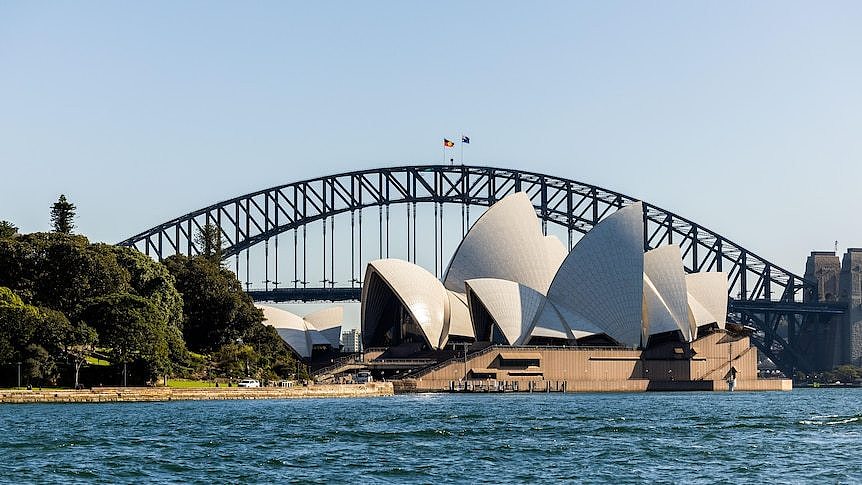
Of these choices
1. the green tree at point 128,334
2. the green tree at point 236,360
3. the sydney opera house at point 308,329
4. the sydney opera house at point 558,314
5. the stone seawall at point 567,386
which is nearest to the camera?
the green tree at point 128,334

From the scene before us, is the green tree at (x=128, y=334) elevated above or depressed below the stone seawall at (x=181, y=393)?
above

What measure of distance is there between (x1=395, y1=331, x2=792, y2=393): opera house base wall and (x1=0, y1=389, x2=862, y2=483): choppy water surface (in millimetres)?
41906

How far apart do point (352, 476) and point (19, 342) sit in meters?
45.7

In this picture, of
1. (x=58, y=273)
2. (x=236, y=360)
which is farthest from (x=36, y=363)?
(x=236, y=360)

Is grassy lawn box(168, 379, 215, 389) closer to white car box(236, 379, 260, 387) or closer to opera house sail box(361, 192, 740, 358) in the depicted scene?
white car box(236, 379, 260, 387)

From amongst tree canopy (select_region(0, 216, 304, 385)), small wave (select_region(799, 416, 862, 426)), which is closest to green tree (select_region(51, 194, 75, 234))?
tree canopy (select_region(0, 216, 304, 385))

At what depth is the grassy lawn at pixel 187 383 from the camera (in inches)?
3575

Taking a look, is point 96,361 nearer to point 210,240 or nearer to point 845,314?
point 210,240

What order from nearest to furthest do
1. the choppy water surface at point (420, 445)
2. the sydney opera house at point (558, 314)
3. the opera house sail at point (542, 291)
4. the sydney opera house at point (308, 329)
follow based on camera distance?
1. the choppy water surface at point (420, 445)
2. the sydney opera house at point (558, 314)
3. the opera house sail at point (542, 291)
4. the sydney opera house at point (308, 329)

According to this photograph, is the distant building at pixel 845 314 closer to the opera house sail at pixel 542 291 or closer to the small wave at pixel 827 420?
the opera house sail at pixel 542 291

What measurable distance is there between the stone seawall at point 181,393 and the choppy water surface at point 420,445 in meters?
2.73

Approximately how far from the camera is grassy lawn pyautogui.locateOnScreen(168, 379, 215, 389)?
90.8 metres

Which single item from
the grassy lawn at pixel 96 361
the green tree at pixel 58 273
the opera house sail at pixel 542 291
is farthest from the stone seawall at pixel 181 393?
the opera house sail at pixel 542 291

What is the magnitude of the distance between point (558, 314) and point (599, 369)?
641 centimetres
